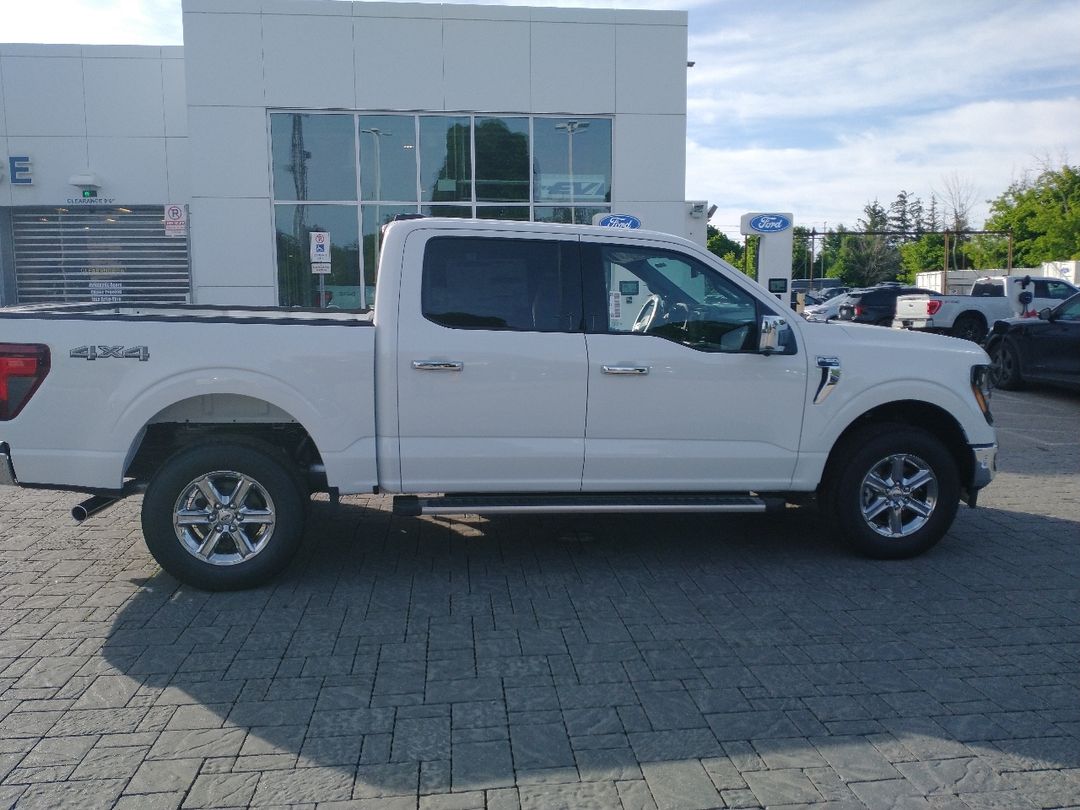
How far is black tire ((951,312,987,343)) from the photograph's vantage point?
2459 centimetres

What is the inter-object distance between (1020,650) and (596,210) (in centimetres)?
1442

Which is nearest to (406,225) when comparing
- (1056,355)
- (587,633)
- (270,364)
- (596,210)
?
(270,364)

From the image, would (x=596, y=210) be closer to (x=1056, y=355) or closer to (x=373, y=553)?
(x=1056, y=355)

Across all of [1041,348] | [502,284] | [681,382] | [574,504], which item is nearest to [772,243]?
[1041,348]

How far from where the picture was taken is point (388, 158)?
17531 millimetres

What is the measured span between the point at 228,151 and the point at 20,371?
13.0m

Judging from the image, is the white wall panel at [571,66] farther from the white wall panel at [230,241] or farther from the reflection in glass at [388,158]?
the white wall panel at [230,241]

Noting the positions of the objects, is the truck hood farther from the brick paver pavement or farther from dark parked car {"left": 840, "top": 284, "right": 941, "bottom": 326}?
dark parked car {"left": 840, "top": 284, "right": 941, "bottom": 326}

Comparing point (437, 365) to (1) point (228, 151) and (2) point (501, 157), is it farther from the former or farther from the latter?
(1) point (228, 151)

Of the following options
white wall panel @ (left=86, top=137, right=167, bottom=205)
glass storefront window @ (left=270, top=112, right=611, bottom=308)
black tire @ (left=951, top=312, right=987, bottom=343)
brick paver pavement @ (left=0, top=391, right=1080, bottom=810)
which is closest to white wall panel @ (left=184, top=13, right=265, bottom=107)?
glass storefront window @ (left=270, top=112, right=611, bottom=308)

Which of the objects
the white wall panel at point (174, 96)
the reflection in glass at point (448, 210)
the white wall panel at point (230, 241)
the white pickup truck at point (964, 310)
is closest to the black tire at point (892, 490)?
the reflection in glass at point (448, 210)

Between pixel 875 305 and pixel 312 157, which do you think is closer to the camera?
pixel 312 157

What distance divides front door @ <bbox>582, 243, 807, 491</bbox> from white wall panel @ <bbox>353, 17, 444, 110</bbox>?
12.6 metres

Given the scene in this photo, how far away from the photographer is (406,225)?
5688 mm
